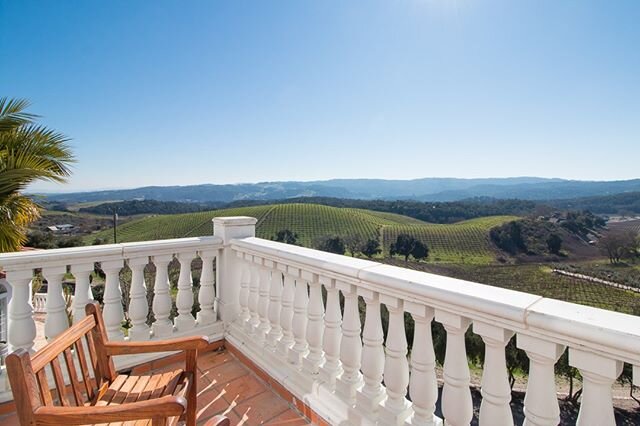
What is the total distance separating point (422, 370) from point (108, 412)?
110cm

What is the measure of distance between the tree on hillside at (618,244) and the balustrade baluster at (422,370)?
40287mm

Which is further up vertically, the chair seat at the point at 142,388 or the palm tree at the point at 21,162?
the palm tree at the point at 21,162

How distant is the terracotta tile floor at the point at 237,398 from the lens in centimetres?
177

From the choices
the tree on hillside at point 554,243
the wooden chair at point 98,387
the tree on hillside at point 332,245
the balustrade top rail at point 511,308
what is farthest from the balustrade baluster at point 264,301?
the tree on hillside at point 554,243

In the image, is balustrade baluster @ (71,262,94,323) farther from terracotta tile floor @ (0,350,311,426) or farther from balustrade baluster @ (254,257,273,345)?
balustrade baluster @ (254,257,273,345)

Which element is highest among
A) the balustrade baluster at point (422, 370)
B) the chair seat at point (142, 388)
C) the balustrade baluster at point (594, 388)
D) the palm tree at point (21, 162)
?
the palm tree at point (21, 162)

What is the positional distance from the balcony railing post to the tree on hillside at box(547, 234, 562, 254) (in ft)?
149

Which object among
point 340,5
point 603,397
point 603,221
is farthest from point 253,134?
point 603,221

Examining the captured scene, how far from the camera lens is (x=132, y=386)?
1.40 meters

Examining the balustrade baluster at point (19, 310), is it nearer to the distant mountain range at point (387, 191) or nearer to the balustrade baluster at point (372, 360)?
the balustrade baluster at point (372, 360)

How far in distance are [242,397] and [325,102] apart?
14100 millimetres

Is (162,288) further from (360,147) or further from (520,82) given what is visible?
(360,147)

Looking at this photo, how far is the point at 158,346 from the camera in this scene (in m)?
1.37

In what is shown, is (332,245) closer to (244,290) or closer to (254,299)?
(244,290)
